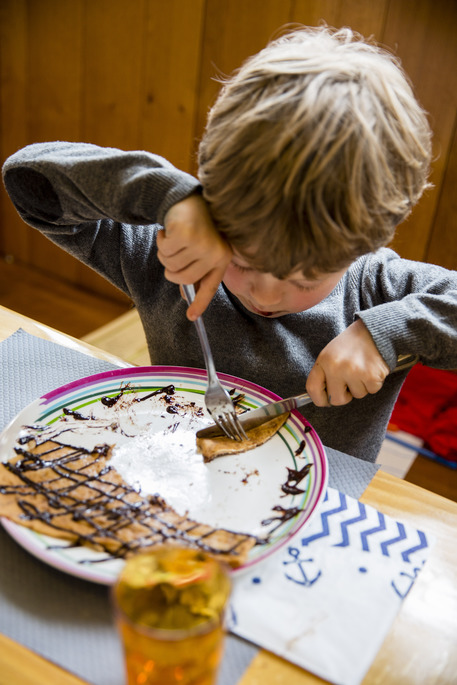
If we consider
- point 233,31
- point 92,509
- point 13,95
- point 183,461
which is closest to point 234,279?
point 183,461

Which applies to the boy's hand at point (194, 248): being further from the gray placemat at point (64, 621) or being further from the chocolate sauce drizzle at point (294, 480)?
the gray placemat at point (64, 621)

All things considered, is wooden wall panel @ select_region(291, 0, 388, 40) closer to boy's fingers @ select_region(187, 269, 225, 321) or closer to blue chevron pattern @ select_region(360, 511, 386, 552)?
boy's fingers @ select_region(187, 269, 225, 321)

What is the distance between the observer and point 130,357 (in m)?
1.64

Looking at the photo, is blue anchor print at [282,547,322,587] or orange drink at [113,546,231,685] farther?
blue anchor print at [282,547,322,587]

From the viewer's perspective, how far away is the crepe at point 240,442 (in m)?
0.74

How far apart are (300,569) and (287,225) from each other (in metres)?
0.37

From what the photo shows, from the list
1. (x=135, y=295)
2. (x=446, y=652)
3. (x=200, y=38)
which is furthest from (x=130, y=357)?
(x=446, y=652)

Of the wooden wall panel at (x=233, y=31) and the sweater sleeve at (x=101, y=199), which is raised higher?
the wooden wall panel at (x=233, y=31)

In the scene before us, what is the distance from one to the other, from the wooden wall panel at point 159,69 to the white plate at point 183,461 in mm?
1130

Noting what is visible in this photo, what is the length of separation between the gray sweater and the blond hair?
193 mm

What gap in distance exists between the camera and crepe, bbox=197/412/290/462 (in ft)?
2.44

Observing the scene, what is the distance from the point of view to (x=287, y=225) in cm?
69

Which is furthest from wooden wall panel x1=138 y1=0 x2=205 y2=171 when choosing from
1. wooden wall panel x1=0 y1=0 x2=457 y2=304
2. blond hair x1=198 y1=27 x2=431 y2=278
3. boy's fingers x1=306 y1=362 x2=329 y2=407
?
boy's fingers x1=306 y1=362 x2=329 y2=407

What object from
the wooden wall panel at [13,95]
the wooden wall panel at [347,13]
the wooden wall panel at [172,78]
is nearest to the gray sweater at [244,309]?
the wooden wall panel at [347,13]
